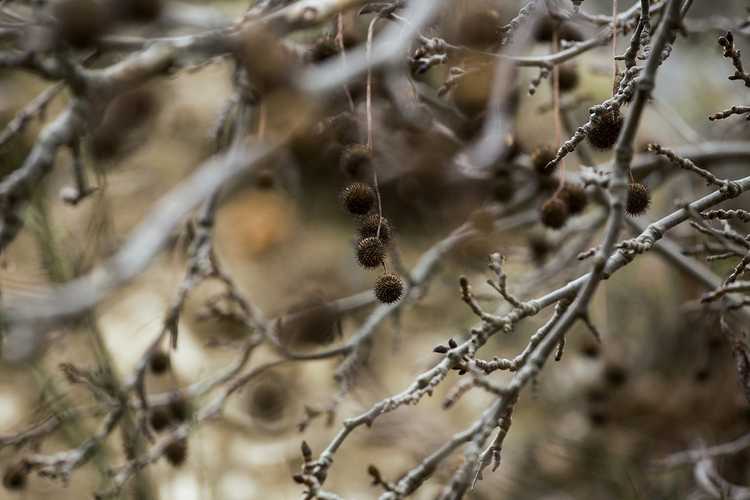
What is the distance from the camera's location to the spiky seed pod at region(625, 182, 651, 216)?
159 cm

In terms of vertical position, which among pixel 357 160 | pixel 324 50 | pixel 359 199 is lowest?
pixel 359 199

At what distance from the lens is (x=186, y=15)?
1460mm

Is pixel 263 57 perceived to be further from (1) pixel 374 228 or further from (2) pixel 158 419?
(2) pixel 158 419

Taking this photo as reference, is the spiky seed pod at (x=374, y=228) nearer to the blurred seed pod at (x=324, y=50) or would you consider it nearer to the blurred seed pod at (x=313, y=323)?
the blurred seed pod at (x=324, y=50)

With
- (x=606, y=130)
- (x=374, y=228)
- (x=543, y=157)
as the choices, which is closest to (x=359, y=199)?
(x=374, y=228)

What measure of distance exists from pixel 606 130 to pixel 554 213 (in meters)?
0.42

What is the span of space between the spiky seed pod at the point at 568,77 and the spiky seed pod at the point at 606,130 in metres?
0.82

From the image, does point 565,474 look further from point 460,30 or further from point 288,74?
point 288,74

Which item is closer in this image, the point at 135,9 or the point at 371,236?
the point at 135,9

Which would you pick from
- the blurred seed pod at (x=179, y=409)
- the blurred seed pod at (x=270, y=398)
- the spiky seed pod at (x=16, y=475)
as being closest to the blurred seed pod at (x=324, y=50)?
the blurred seed pod at (x=179, y=409)

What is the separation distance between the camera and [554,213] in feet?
6.40

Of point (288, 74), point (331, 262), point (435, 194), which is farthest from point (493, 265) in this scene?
point (331, 262)

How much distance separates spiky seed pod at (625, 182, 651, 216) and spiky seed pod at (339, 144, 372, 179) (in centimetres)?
56

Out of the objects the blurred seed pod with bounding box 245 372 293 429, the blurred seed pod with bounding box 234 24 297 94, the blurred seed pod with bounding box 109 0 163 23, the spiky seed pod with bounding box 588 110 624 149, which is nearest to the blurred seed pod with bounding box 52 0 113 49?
the blurred seed pod with bounding box 109 0 163 23
